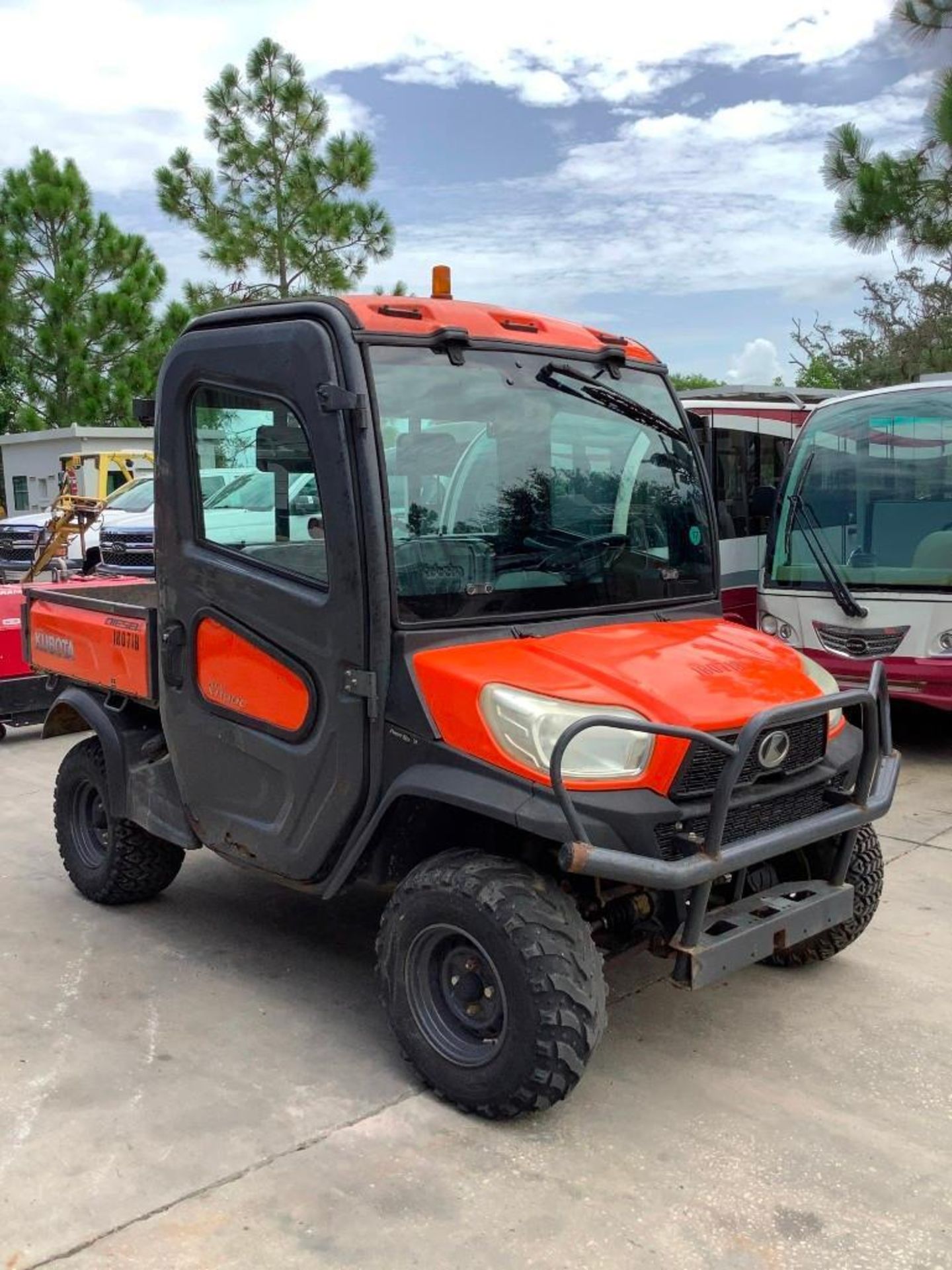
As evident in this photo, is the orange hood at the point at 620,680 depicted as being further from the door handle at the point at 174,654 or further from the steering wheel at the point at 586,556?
the door handle at the point at 174,654

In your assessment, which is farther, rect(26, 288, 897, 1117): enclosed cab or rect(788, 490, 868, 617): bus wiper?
rect(788, 490, 868, 617): bus wiper

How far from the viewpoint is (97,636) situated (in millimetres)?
4738

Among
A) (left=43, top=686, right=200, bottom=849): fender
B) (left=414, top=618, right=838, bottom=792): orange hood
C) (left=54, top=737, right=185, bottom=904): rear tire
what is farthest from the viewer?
(left=54, top=737, right=185, bottom=904): rear tire

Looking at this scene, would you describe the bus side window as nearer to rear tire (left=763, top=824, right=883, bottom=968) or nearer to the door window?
rear tire (left=763, top=824, right=883, bottom=968)

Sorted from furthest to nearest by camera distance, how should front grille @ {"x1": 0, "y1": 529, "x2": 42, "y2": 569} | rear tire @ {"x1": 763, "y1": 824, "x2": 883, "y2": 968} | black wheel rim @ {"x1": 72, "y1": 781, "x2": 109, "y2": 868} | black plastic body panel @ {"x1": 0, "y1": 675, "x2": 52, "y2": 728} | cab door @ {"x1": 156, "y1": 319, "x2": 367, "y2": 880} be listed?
front grille @ {"x1": 0, "y1": 529, "x2": 42, "y2": 569}, black plastic body panel @ {"x1": 0, "y1": 675, "x2": 52, "y2": 728}, black wheel rim @ {"x1": 72, "y1": 781, "x2": 109, "y2": 868}, rear tire @ {"x1": 763, "y1": 824, "x2": 883, "y2": 968}, cab door @ {"x1": 156, "y1": 319, "x2": 367, "y2": 880}

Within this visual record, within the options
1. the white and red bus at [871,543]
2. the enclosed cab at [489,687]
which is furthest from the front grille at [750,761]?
the white and red bus at [871,543]

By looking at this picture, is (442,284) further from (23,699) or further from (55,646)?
(23,699)

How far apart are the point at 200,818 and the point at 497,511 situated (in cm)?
151

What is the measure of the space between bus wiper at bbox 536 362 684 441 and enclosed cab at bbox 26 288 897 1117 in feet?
0.04

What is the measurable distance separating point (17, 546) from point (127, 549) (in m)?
4.62

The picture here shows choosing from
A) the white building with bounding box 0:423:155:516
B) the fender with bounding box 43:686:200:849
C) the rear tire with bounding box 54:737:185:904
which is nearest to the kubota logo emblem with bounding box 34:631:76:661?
the fender with bounding box 43:686:200:849

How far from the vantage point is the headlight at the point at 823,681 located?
378cm

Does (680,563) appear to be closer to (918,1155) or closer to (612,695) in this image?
(612,695)

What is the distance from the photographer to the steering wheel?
3.79 metres
